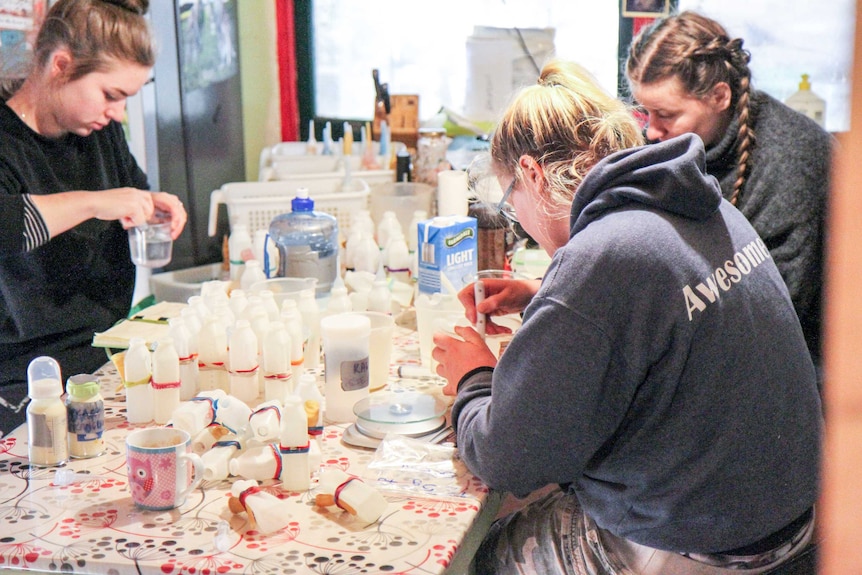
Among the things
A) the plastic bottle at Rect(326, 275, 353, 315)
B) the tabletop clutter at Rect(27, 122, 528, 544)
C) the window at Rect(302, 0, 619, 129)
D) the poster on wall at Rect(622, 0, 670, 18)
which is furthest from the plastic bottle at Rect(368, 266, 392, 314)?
the poster on wall at Rect(622, 0, 670, 18)

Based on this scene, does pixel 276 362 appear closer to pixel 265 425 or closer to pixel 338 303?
pixel 265 425

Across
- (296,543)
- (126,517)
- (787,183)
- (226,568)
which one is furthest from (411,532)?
(787,183)

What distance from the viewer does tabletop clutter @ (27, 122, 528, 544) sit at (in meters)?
1.35

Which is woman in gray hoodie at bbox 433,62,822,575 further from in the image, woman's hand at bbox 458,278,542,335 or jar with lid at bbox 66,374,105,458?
jar with lid at bbox 66,374,105,458

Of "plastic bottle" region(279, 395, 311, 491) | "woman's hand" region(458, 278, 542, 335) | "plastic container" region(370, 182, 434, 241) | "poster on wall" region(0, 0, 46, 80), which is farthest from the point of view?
"plastic container" region(370, 182, 434, 241)

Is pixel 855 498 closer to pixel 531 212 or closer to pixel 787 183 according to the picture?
pixel 531 212

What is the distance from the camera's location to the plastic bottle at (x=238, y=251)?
2545mm

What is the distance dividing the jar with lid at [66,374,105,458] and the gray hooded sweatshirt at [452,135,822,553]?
2.15 ft

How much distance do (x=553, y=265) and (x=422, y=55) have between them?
296 centimetres

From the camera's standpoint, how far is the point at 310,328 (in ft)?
6.46

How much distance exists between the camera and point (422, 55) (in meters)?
4.03

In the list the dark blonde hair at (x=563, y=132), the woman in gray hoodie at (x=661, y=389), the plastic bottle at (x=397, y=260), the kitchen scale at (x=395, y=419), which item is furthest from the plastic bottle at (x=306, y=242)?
the woman in gray hoodie at (x=661, y=389)

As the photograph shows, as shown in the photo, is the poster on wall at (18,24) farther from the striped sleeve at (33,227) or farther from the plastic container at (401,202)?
the plastic container at (401,202)

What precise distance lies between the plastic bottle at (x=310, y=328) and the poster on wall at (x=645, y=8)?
2.44 meters
